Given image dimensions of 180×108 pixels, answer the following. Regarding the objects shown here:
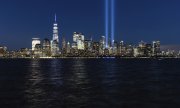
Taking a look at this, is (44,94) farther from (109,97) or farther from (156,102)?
(156,102)

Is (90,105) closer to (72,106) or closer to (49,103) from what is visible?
(72,106)

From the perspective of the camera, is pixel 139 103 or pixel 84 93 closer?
pixel 139 103

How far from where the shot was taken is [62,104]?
4278 cm

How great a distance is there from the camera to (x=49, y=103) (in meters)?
43.4

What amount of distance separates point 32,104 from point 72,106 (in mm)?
4828

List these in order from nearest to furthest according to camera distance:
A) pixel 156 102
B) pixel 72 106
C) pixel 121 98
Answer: pixel 72 106 < pixel 156 102 < pixel 121 98

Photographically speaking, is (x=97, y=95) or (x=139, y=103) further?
(x=97, y=95)

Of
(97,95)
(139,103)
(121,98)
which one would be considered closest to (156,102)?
(139,103)

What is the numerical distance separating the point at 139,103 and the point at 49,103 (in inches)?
404

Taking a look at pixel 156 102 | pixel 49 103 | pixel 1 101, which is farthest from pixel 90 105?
pixel 1 101

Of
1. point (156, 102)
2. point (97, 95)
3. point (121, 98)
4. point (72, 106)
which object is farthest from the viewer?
point (97, 95)

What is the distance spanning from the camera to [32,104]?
42.8 meters

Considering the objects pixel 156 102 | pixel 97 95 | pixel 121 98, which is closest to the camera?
pixel 156 102

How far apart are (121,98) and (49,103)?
9645 millimetres
